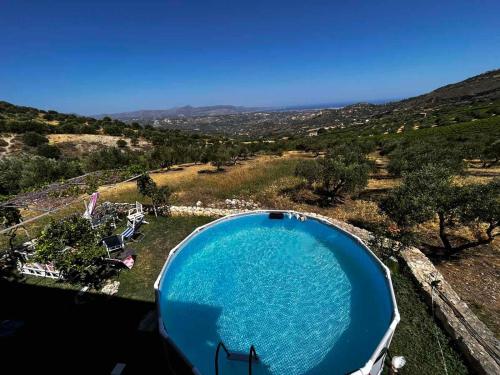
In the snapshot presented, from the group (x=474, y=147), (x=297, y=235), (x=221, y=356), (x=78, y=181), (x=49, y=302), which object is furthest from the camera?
(x=474, y=147)

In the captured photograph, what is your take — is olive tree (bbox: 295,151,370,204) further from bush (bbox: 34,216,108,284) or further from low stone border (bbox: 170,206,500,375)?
bush (bbox: 34,216,108,284)

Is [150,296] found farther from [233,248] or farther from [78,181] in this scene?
[78,181]

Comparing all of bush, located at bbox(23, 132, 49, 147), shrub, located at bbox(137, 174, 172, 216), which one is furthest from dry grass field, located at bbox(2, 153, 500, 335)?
bush, located at bbox(23, 132, 49, 147)

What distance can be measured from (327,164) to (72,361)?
17746mm

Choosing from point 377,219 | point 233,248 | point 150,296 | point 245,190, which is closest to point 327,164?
point 377,219

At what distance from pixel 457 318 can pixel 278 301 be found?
570cm

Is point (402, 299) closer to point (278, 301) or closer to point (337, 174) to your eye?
point (278, 301)

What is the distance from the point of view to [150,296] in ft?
30.8

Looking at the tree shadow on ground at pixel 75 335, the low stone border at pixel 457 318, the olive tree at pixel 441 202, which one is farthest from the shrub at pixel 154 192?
the low stone border at pixel 457 318

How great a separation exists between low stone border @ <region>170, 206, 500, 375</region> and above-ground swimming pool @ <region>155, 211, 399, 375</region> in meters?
1.35

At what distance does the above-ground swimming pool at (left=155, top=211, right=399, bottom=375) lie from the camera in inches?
307

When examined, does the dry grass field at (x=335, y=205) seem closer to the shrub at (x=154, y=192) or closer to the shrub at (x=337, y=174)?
the shrub at (x=337, y=174)

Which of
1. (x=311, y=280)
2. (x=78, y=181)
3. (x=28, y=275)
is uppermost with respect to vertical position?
(x=78, y=181)

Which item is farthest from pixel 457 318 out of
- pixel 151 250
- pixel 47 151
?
pixel 47 151
